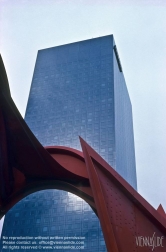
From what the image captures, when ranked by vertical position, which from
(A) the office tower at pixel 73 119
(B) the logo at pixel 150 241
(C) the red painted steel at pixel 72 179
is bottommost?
(B) the logo at pixel 150 241

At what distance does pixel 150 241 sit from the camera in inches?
341

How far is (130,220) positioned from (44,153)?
438 cm

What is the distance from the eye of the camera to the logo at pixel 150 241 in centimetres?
820

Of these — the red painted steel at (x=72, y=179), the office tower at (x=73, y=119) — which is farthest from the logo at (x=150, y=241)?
the office tower at (x=73, y=119)

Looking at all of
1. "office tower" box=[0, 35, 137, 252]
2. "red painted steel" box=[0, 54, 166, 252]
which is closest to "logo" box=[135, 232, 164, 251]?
"red painted steel" box=[0, 54, 166, 252]

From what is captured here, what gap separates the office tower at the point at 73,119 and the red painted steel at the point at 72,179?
4263 centimetres

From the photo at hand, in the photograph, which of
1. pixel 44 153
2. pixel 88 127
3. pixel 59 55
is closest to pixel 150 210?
pixel 44 153

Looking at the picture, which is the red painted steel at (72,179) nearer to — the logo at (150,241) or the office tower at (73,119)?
the logo at (150,241)

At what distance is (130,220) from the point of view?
343 inches

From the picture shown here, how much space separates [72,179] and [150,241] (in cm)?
408

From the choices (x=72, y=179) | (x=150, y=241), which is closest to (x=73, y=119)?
(x=72, y=179)

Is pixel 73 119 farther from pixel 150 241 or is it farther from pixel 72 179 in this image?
pixel 150 241

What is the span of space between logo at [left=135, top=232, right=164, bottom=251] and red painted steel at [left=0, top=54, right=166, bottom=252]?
6 centimetres

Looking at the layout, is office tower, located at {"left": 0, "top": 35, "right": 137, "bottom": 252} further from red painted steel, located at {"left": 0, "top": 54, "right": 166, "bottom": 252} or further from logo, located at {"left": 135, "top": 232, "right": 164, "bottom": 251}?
logo, located at {"left": 135, "top": 232, "right": 164, "bottom": 251}
